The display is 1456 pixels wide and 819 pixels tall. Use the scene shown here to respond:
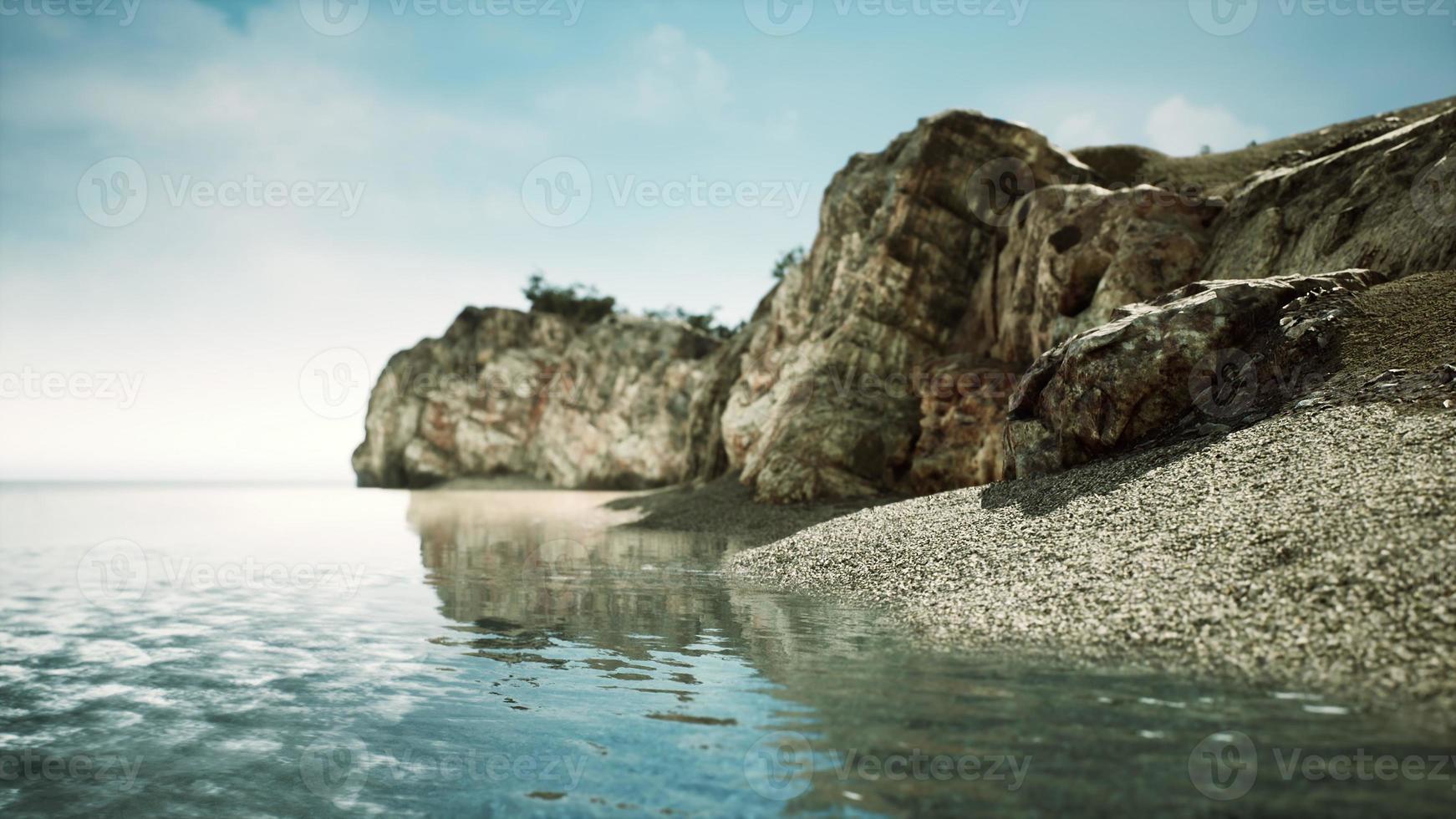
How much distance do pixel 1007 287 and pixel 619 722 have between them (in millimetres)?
30138

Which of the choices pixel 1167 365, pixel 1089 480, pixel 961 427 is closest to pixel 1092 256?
pixel 961 427

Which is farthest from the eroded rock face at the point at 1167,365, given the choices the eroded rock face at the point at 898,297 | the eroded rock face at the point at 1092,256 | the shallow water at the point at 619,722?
the eroded rock face at the point at 898,297

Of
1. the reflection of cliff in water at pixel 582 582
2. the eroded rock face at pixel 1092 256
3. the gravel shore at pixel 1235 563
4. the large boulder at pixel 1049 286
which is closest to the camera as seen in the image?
the gravel shore at pixel 1235 563

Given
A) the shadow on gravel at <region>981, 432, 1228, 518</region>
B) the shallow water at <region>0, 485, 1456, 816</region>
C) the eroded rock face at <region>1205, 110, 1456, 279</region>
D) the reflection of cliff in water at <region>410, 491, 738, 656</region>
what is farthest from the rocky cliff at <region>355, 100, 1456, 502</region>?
the shallow water at <region>0, 485, 1456, 816</region>

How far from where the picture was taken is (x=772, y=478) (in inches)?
1345

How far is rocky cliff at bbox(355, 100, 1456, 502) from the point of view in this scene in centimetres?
1947

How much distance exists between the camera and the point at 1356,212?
824 inches

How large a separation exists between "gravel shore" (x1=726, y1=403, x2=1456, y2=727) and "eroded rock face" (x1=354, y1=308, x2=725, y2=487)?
54.9m

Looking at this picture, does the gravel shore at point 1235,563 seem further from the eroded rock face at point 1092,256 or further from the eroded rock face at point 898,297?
the eroded rock face at point 898,297

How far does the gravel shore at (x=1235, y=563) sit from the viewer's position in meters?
8.41

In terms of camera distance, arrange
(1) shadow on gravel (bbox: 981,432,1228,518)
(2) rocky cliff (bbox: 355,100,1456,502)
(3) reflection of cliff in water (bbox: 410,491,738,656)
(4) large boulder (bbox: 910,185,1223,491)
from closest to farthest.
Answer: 1. (3) reflection of cliff in water (bbox: 410,491,738,656)
2. (1) shadow on gravel (bbox: 981,432,1228,518)
3. (2) rocky cliff (bbox: 355,100,1456,502)
4. (4) large boulder (bbox: 910,185,1223,491)

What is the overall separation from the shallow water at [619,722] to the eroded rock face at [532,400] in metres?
55.7

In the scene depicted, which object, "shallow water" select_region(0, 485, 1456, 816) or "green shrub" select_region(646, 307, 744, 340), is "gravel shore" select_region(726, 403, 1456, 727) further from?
"green shrub" select_region(646, 307, 744, 340)

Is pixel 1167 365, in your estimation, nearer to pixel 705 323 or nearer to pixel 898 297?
pixel 898 297
